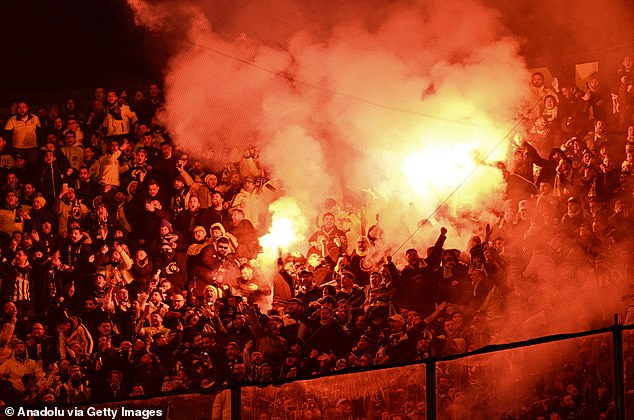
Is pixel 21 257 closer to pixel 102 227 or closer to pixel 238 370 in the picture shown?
pixel 102 227

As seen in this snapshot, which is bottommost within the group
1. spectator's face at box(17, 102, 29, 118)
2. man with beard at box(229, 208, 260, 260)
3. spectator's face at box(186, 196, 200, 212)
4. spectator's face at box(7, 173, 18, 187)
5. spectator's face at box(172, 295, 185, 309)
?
spectator's face at box(172, 295, 185, 309)

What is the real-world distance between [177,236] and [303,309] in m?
1.13

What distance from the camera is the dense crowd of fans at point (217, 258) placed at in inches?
305

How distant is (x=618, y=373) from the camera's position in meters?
5.08

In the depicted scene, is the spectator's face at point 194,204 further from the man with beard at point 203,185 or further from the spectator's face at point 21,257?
the spectator's face at point 21,257

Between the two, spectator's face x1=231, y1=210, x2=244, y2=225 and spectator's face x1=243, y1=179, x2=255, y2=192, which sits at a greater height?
spectator's face x1=243, y1=179, x2=255, y2=192

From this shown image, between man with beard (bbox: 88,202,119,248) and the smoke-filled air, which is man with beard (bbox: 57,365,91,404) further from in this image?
the smoke-filled air

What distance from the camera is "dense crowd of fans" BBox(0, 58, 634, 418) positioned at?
7742 mm

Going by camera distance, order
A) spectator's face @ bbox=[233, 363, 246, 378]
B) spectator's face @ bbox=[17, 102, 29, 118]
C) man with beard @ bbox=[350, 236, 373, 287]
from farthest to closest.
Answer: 1. spectator's face @ bbox=[17, 102, 29, 118]
2. man with beard @ bbox=[350, 236, 373, 287]
3. spectator's face @ bbox=[233, 363, 246, 378]

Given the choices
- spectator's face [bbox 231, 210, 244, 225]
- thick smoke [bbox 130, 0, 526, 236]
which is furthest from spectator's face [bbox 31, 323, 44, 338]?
thick smoke [bbox 130, 0, 526, 236]

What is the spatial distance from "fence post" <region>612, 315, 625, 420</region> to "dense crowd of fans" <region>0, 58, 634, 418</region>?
239 centimetres

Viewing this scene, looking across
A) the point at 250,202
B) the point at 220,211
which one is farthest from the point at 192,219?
the point at 250,202

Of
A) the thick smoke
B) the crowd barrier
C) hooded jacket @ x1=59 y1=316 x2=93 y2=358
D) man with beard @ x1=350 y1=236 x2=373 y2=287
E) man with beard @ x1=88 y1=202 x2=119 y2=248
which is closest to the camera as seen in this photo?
the crowd barrier

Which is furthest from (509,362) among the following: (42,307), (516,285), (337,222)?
(42,307)
